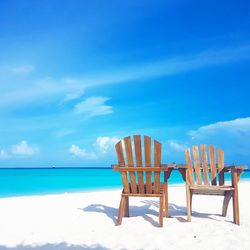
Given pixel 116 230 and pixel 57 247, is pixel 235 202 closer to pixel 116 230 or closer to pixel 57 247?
pixel 116 230

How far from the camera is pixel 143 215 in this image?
16.4 ft

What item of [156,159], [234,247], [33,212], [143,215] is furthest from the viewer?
[33,212]

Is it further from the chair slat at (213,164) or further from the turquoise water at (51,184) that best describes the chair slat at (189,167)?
the turquoise water at (51,184)

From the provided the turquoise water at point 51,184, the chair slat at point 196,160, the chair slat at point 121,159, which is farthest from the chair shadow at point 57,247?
the turquoise water at point 51,184

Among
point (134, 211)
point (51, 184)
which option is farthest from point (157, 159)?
point (51, 184)

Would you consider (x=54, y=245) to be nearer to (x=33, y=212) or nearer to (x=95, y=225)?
(x=95, y=225)

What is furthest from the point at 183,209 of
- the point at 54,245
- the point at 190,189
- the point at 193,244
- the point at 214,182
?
Result: the point at 54,245

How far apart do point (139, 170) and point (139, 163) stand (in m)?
0.10

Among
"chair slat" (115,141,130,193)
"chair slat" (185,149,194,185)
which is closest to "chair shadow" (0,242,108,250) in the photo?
"chair slat" (115,141,130,193)

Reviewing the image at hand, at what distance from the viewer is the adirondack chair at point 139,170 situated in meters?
4.21

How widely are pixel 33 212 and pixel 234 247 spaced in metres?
3.62

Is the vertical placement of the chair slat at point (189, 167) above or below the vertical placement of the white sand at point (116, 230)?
above

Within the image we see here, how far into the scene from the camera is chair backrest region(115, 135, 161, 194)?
422 cm

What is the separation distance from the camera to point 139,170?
428 cm
